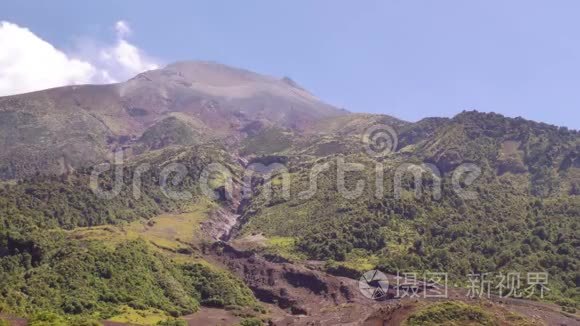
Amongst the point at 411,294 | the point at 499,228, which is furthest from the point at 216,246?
the point at 499,228

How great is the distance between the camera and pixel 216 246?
127812 mm

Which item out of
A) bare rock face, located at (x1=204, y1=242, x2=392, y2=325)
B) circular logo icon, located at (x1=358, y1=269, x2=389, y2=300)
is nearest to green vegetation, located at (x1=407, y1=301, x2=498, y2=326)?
bare rock face, located at (x1=204, y1=242, x2=392, y2=325)

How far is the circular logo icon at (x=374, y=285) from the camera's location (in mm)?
102062

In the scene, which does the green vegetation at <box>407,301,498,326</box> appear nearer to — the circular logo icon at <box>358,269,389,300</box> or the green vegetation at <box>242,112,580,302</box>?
the green vegetation at <box>242,112,580,302</box>

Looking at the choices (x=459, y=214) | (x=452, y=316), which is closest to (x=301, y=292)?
(x=452, y=316)

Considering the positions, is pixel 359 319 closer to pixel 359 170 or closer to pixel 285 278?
pixel 285 278

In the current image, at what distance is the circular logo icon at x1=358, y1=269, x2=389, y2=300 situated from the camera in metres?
102

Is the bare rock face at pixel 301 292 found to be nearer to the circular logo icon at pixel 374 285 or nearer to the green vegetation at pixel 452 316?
the circular logo icon at pixel 374 285

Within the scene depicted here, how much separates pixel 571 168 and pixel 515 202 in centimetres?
2871

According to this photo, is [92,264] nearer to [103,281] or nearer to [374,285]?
[103,281]

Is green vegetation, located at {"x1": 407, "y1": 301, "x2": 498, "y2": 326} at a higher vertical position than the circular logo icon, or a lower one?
higher

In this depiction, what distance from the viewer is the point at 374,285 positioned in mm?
105750

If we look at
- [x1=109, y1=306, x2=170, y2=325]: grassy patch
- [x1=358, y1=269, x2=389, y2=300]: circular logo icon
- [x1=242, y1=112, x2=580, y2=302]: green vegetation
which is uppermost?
[x1=242, y1=112, x2=580, y2=302]: green vegetation

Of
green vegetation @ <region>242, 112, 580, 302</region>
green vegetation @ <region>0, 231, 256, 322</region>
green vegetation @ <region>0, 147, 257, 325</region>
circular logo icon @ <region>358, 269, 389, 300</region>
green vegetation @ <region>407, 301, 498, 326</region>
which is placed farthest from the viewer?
green vegetation @ <region>242, 112, 580, 302</region>
